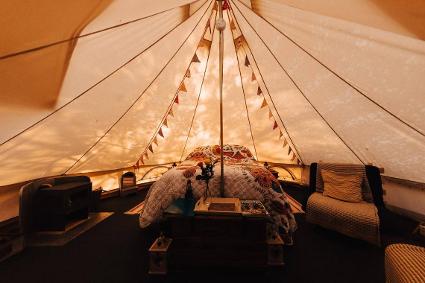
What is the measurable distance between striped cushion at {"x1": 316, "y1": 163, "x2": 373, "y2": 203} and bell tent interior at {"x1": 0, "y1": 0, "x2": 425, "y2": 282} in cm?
1

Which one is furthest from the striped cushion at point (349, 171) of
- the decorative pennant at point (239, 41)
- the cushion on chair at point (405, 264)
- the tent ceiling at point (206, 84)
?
the decorative pennant at point (239, 41)

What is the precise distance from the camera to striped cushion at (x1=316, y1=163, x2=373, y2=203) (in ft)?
9.02

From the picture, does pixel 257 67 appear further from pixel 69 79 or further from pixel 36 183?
pixel 36 183

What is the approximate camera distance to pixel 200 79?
364cm

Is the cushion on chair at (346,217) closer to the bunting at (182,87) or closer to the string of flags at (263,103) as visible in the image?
the string of flags at (263,103)

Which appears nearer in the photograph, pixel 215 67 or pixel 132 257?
pixel 132 257

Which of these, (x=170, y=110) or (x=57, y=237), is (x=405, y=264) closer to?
(x=57, y=237)

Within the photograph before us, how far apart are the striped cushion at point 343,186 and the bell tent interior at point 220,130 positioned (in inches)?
0.7

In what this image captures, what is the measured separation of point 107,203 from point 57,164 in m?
1.22

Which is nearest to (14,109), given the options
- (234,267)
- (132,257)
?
(132,257)

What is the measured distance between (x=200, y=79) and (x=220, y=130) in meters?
1.54

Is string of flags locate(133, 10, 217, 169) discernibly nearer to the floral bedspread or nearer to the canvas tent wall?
the canvas tent wall

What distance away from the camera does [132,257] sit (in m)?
2.15

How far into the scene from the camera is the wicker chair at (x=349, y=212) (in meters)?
2.21
